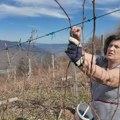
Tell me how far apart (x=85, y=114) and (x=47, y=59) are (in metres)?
25.9

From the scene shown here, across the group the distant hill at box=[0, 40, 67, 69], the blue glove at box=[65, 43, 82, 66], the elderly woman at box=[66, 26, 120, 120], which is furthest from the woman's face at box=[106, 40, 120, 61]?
the distant hill at box=[0, 40, 67, 69]

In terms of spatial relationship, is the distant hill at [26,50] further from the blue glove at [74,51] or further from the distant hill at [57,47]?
the blue glove at [74,51]

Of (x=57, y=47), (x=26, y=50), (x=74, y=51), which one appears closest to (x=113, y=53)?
(x=74, y=51)

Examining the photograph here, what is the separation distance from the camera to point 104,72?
283 centimetres

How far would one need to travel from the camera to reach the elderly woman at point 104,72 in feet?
8.72

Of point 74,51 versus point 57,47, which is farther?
point 57,47

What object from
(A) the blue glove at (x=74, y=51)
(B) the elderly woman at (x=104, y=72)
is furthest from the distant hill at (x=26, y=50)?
(A) the blue glove at (x=74, y=51)

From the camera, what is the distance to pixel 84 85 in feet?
36.7

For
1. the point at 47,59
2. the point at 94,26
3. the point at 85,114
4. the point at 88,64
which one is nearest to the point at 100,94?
the point at 85,114

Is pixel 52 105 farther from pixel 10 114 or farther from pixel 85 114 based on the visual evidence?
pixel 85 114

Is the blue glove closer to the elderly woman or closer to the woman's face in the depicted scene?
the elderly woman

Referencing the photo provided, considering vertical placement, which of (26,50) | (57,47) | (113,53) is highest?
(113,53)

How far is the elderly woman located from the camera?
8.72 ft

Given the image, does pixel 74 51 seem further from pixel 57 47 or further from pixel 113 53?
pixel 57 47
